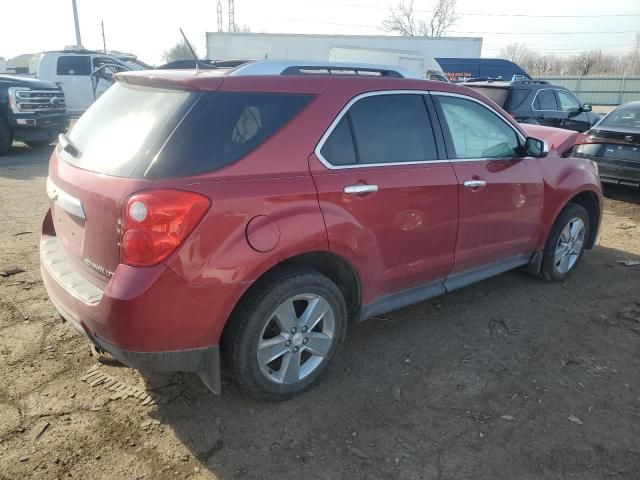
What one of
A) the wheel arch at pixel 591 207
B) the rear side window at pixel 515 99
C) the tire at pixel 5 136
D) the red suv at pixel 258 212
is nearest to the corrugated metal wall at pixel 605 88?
the rear side window at pixel 515 99

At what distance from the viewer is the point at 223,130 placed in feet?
8.46

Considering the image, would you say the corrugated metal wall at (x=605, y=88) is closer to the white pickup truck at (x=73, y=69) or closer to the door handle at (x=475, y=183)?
the white pickup truck at (x=73, y=69)

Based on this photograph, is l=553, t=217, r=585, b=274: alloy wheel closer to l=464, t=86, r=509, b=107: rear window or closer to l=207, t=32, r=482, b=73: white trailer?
l=464, t=86, r=509, b=107: rear window

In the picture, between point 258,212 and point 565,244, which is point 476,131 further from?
point 258,212

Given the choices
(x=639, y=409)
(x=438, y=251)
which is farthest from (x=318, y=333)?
(x=639, y=409)

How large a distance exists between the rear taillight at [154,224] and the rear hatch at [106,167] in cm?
7

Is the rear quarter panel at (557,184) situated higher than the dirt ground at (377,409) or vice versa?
the rear quarter panel at (557,184)

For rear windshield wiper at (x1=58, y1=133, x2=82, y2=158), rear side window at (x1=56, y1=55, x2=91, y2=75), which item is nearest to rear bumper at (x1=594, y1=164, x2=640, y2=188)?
rear windshield wiper at (x1=58, y1=133, x2=82, y2=158)

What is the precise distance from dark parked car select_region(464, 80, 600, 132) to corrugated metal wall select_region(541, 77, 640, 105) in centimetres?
2881

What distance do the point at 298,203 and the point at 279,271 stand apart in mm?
379

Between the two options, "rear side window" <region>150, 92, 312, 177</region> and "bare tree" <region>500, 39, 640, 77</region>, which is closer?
"rear side window" <region>150, 92, 312, 177</region>

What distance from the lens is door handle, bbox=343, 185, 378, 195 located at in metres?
2.95

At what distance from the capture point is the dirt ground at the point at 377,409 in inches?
99.6

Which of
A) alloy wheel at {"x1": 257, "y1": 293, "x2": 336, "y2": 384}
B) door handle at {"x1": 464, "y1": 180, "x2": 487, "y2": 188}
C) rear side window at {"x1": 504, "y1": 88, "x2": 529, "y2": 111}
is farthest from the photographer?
rear side window at {"x1": 504, "y1": 88, "x2": 529, "y2": 111}
